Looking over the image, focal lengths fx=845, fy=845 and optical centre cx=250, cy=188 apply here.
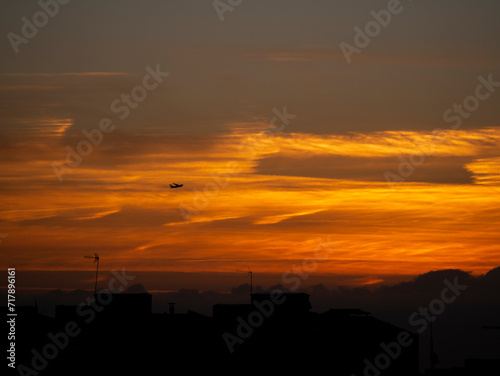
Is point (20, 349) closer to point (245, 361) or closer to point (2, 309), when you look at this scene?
point (2, 309)

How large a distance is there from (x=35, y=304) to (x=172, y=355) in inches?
742

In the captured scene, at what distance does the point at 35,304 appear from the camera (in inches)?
3255

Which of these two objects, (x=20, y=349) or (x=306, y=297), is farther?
(x=306, y=297)

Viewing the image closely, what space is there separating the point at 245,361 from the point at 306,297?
1302 cm


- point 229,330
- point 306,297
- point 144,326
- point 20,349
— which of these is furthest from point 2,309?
point 306,297

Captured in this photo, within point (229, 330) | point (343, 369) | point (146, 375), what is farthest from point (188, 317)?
point (343, 369)

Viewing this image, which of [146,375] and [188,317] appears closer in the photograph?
[146,375]

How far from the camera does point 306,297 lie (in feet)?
274

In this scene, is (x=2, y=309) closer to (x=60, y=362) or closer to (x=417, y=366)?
(x=60, y=362)

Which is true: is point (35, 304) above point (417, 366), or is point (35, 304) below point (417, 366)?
above

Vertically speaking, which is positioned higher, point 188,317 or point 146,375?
point 188,317

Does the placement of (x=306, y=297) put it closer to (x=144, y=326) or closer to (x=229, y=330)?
(x=229, y=330)

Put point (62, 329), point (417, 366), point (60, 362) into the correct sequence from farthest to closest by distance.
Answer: point (417, 366) < point (62, 329) < point (60, 362)

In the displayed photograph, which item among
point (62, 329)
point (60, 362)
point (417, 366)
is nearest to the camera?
point (60, 362)
